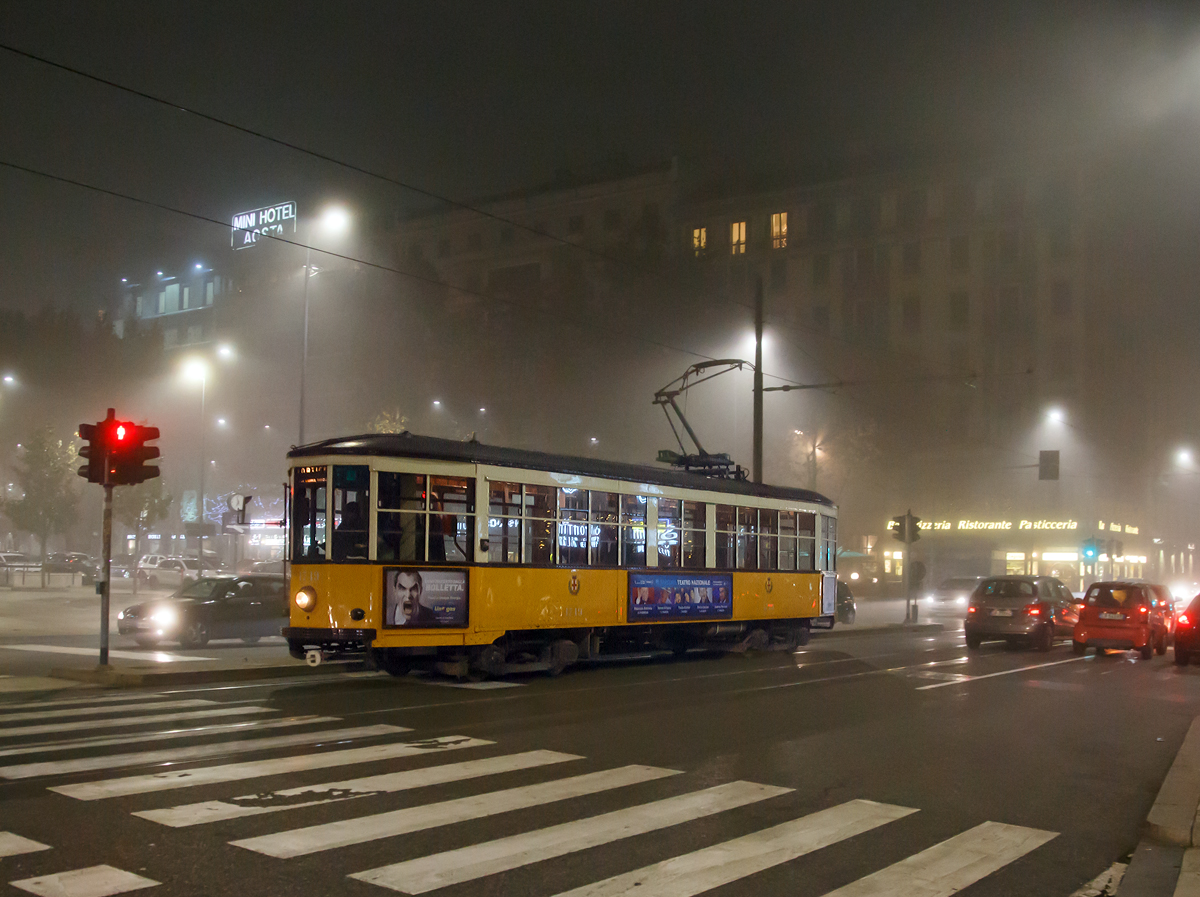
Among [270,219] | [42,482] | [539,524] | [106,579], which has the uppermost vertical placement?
[270,219]

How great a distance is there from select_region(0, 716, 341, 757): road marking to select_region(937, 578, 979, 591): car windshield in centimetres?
4275

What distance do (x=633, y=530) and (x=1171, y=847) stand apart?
10.6 m

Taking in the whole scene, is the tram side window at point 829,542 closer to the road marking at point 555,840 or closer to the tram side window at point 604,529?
the tram side window at point 604,529

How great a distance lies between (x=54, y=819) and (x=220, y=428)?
2620 inches

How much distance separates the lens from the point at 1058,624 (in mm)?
22609

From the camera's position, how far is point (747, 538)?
19.0 meters

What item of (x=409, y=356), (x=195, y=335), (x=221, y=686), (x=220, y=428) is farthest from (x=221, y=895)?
(x=195, y=335)

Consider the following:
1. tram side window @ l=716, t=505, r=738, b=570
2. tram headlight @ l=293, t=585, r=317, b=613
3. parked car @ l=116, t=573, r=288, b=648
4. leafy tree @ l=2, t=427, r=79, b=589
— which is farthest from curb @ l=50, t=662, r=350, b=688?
leafy tree @ l=2, t=427, r=79, b=589

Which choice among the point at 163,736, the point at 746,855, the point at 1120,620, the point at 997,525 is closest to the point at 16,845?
the point at 163,736

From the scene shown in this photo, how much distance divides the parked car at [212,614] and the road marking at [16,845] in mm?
14635

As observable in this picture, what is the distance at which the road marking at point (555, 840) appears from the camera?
540 centimetres

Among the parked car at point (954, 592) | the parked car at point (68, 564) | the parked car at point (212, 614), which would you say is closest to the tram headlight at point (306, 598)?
the parked car at point (212, 614)

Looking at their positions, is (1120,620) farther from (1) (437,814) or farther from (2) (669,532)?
(1) (437,814)

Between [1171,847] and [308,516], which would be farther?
[308,516]
